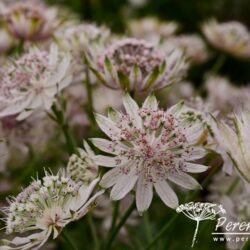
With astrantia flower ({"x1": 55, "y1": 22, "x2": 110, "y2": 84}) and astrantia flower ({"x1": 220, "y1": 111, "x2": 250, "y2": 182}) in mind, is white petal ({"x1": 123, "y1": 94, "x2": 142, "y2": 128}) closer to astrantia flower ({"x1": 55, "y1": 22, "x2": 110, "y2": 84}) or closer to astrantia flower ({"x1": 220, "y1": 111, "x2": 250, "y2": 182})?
astrantia flower ({"x1": 220, "y1": 111, "x2": 250, "y2": 182})

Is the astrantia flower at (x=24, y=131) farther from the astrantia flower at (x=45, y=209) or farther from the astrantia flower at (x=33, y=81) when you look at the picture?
the astrantia flower at (x=45, y=209)

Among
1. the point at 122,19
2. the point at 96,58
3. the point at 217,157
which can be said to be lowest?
the point at 122,19

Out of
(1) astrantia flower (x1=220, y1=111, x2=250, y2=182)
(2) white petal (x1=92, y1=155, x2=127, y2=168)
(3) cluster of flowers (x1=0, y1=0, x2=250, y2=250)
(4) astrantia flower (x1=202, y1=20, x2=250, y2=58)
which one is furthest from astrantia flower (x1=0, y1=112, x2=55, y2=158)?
(4) astrantia flower (x1=202, y1=20, x2=250, y2=58)

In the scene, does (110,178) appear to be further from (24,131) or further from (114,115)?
(24,131)

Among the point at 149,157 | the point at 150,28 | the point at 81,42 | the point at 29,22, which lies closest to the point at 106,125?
the point at 149,157

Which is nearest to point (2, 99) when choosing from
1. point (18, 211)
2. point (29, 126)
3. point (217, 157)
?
point (29, 126)

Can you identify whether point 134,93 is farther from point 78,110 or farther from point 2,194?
point 2,194
